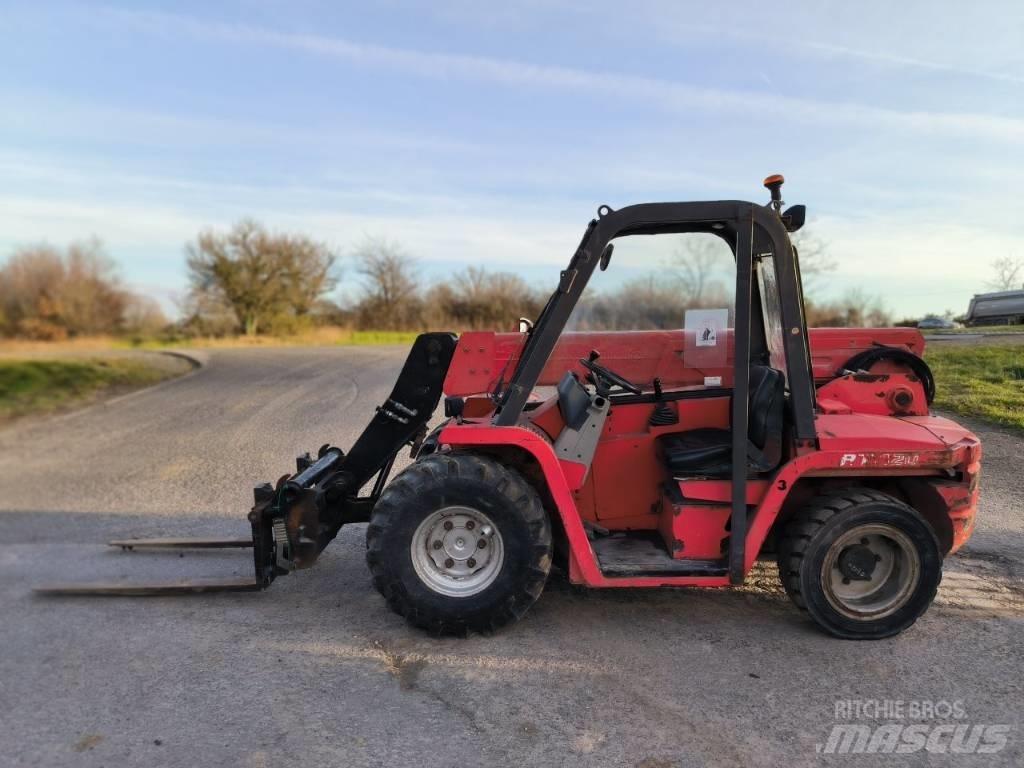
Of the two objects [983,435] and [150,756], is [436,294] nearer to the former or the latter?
[983,435]

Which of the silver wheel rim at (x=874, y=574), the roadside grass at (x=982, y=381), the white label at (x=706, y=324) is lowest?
the silver wheel rim at (x=874, y=574)

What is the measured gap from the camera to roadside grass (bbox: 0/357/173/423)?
5.81 m

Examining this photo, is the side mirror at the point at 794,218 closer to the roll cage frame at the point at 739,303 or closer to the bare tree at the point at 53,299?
the roll cage frame at the point at 739,303

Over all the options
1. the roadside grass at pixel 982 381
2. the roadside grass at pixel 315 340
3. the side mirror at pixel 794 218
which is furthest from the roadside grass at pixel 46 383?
the roadside grass at pixel 982 381

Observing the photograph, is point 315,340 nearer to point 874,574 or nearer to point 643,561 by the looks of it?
point 643,561

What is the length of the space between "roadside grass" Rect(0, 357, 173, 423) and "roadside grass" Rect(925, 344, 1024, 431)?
439 inches

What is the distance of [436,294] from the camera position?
3256 cm

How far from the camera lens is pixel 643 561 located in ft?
12.1

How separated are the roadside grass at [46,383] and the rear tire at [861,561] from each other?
6.40 m

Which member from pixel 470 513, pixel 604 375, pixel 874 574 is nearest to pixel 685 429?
pixel 604 375

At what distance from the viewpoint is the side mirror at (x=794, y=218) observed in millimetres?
3529

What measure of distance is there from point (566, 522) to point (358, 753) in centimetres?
147

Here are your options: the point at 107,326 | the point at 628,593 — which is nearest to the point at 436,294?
the point at 107,326

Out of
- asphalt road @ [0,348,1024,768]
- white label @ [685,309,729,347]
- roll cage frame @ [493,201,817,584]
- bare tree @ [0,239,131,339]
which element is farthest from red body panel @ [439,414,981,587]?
bare tree @ [0,239,131,339]
